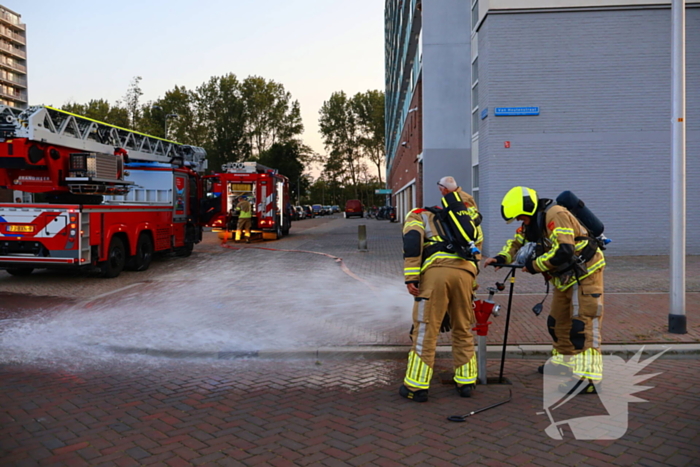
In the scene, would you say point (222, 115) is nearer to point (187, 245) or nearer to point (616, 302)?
point (187, 245)

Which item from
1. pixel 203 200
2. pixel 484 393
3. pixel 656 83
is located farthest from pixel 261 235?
pixel 484 393

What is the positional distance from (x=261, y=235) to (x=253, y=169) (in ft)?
8.87

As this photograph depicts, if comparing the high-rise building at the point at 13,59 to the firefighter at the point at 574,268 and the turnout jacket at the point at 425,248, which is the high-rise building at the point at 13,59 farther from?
the firefighter at the point at 574,268

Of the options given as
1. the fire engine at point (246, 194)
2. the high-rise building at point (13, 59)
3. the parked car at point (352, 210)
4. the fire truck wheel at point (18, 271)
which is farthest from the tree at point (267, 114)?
the fire truck wheel at point (18, 271)

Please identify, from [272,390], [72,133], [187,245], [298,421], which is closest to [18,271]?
[72,133]

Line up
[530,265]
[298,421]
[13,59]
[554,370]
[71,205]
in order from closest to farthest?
[298,421], [530,265], [554,370], [71,205], [13,59]

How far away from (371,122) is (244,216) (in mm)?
80140

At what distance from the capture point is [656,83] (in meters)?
15.3

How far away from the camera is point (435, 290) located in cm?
499

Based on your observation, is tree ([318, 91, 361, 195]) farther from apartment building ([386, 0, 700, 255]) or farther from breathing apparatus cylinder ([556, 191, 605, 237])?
breathing apparatus cylinder ([556, 191, 605, 237])

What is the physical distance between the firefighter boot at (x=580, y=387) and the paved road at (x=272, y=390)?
0.21 m

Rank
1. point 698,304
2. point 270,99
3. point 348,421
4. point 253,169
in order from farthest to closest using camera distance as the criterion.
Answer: point 270,99, point 253,169, point 698,304, point 348,421

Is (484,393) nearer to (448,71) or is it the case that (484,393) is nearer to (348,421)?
(348,421)

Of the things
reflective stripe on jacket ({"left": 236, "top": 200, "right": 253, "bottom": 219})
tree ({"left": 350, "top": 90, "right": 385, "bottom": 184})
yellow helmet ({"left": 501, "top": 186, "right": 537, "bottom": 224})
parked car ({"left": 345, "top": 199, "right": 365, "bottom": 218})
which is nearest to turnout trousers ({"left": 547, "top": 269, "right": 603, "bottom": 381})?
yellow helmet ({"left": 501, "top": 186, "right": 537, "bottom": 224})
